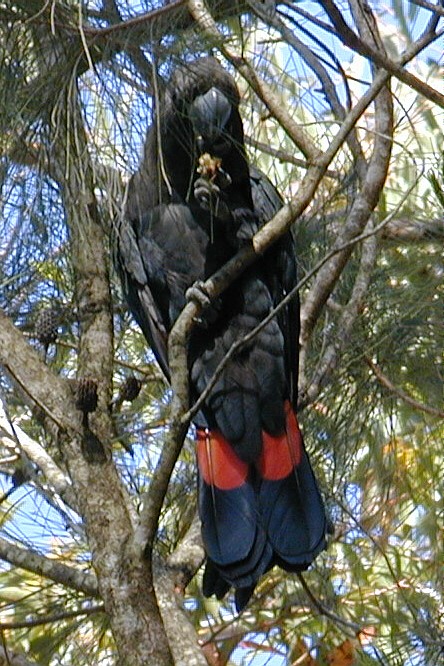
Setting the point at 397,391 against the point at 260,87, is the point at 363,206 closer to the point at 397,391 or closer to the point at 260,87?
the point at 260,87

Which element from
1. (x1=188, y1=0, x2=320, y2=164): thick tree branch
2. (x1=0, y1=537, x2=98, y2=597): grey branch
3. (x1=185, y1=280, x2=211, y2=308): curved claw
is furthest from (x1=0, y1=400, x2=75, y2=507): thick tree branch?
(x1=188, y1=0, x2=320, y2=164): thick tree branch

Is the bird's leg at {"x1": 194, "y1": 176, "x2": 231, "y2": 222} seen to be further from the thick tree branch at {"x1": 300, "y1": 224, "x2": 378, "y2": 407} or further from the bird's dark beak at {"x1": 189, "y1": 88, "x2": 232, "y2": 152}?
the thick tree branch at {"x1": 300, "y1": 224, "x2": 378, "y2": 407}

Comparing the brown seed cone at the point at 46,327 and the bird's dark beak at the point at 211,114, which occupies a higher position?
the bird's dark beak at the point at 211,114

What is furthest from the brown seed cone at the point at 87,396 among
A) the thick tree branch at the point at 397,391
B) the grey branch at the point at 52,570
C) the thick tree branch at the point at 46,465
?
the thick tree branch at the point at 397,391

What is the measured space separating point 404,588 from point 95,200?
1115 mm

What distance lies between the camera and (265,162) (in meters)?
2.37

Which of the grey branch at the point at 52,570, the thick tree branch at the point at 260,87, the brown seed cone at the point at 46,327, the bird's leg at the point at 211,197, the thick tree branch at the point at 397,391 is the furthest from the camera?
the thick tree branch at the point at 397,391

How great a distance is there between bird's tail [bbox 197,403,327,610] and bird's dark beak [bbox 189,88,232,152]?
543mm

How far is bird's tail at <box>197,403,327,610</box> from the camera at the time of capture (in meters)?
1.79

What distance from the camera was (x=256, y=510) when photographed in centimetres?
191

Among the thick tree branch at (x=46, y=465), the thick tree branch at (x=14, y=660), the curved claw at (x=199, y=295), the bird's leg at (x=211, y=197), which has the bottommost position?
the thick tree branch at (x=14, y=660)

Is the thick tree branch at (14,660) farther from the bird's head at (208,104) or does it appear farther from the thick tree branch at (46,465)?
the bird's head at (208,104)

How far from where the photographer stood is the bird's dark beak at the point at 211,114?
6.31 ft

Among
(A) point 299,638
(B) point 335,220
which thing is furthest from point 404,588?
(B) point 335,220
